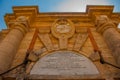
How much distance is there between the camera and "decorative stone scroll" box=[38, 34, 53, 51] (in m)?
8.82

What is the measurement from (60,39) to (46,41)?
2.24 ft

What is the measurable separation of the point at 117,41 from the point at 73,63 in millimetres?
2192

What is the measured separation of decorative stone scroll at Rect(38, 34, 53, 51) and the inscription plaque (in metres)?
0.62

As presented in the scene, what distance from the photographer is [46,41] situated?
9.41 meters

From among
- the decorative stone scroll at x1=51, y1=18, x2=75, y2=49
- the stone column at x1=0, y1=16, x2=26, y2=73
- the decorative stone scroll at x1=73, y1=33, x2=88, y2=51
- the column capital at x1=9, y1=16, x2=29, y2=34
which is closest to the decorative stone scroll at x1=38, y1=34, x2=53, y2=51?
the decorative stone scroll at x1=51, y1=18, x2=75, y2=49

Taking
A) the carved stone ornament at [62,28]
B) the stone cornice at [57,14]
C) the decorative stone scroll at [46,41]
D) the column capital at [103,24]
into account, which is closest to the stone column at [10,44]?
the decorative stone scroll at [46,41]

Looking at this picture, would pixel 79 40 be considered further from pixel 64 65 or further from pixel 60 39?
pixel 64 65

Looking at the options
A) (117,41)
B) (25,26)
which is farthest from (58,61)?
(25,26)

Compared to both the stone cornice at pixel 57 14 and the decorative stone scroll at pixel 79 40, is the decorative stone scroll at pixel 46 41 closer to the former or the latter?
the decorative stone scroll at pixel 79 40

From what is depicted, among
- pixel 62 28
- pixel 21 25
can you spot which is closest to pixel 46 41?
pixel 62 28

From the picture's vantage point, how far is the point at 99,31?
10102mm

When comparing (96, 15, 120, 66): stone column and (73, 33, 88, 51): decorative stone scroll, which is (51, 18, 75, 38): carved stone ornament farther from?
(96, 15, 120, 66): stone column

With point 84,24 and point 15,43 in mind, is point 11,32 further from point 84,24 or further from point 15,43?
point 84,24

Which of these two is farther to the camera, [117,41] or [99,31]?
[99,31]
